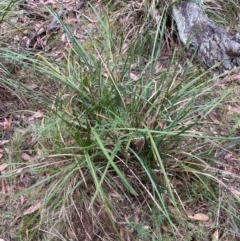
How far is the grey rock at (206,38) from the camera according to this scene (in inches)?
132

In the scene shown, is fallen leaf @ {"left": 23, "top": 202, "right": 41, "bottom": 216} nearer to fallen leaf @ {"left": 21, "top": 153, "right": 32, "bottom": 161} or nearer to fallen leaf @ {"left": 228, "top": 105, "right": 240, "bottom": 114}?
fallen leaf @ {"left": 21, "top": 153, "right": 32, "bottom": 161}

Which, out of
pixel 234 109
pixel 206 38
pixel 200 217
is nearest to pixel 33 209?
pixel 200 217

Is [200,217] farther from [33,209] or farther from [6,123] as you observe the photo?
[6,123]

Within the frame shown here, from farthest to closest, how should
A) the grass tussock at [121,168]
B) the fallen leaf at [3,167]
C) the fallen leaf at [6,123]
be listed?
1. the fallen leaf at [6,123]
2. the fallen leaf at [3,167]
3. the grass tussock at [121,168]

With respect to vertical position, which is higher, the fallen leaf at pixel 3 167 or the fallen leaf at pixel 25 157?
the fallen leaf at pixel 3 167

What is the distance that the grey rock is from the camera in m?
3.35

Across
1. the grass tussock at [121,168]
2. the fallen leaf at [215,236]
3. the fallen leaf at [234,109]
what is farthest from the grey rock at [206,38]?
the fallen leaf at [215,236]

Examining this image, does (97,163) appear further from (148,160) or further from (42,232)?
(42,232)

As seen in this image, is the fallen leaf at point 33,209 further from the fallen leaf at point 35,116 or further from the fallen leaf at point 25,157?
the fallen leaf at point 35,116

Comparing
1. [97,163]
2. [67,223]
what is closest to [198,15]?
[97,163]

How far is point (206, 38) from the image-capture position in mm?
3432

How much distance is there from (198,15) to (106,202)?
187 centimetres

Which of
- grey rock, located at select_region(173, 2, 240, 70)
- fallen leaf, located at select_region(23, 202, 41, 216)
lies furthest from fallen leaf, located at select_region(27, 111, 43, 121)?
grey rock, located at select_region(173, 2, 240, 70)

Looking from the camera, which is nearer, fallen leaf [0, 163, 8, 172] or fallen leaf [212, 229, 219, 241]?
fallen leaf [212, 229, 219, 241]
